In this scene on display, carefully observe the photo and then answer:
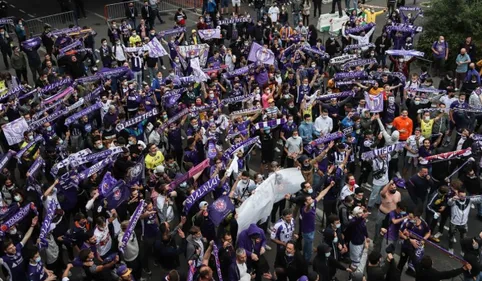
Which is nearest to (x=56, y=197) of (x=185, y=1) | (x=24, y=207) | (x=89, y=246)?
(x=24, y=207)

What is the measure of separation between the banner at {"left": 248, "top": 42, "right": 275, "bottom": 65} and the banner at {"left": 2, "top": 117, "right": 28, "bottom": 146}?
23.7 feet

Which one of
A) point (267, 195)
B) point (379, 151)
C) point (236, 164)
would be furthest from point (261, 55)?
point (267, 195)

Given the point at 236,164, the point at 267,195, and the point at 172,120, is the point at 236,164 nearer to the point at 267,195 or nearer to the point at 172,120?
the point at 267,195

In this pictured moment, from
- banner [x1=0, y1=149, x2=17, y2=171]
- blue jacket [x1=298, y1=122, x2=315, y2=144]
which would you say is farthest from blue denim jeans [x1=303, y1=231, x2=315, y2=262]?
banner [x1=0, y1=149, x2=17, y2=171]

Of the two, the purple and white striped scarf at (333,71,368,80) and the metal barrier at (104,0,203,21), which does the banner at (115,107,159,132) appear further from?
the metal barrier at (104,0,203,21)

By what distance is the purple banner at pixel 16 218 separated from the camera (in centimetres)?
930

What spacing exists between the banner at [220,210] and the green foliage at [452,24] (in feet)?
43.6

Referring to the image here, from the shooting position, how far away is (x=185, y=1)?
2900 centimetres

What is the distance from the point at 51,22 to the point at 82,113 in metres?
14.4

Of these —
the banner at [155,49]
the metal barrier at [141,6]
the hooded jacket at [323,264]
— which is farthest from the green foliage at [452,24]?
the hooded jacket at [323,264]

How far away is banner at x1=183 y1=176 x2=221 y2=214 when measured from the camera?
10.2m

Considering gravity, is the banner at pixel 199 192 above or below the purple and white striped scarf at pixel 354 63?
below

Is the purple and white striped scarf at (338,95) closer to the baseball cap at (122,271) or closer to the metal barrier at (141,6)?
the baseball cap at (122,271)

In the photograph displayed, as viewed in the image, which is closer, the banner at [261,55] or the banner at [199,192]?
the banner at [199,192]
